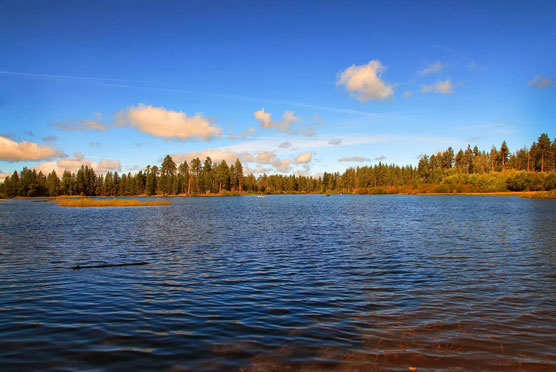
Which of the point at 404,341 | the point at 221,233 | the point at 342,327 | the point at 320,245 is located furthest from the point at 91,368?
the point at 221,233

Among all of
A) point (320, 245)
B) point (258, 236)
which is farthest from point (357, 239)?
point (258, 236)

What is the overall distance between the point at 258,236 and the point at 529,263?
932 inches

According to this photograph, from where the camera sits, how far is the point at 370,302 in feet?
50.5

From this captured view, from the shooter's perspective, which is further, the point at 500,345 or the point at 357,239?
the point at 357,239

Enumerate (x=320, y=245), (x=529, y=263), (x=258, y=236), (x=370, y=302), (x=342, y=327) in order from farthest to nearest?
(x=258, y=236)
(x=320, y=245)
(x=529, y=263)
(x=370, y=302)
(x=342, y=327)

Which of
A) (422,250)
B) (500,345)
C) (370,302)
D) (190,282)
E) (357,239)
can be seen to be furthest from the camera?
(357,239)

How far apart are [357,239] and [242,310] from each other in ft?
74.2

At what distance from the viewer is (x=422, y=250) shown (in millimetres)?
28562

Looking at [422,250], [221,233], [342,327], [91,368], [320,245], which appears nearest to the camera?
[91,368]

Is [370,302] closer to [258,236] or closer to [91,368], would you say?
[91,368]

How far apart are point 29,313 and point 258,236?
25.3 m

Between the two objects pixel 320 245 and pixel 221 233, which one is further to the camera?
pixel 221 233

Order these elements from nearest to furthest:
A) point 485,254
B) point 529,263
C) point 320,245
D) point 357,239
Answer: point 529,263 → point 485,254 → point 320,245 → point 357,239

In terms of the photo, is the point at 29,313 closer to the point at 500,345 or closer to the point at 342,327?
the point at 342,327
